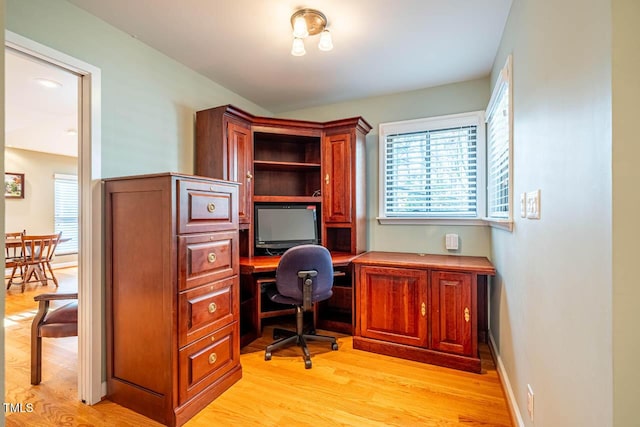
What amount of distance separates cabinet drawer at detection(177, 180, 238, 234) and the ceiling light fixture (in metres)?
1.09

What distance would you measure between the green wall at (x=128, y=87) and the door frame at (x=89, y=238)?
67 millimetres

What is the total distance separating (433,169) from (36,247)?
6228 mm

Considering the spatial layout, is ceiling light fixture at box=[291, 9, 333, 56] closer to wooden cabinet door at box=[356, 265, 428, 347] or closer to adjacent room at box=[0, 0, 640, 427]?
adjacent room at box=[0, 0, 640, 427]

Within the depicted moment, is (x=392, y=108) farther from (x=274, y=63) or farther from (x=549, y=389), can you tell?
(x=549, y=389)

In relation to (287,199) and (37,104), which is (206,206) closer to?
(287,199)

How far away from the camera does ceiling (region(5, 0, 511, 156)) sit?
183cm

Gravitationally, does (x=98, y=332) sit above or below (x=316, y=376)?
above

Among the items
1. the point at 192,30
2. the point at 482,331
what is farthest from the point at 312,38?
the point at 482,331

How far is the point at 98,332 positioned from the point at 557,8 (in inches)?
112

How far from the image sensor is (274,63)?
8.30 ft

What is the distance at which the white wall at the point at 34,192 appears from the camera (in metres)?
5.79

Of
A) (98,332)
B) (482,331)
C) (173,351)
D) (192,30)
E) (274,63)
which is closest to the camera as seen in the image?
(173,351)

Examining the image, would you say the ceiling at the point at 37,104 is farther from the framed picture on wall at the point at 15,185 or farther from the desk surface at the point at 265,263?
the desk surface at the point at 265,263

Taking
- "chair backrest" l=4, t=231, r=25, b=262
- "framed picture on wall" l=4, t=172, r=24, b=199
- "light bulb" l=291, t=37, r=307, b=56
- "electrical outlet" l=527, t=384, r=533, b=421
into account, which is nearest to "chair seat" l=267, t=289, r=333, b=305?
"electrical outlet" l=527, t=384, r=533, b=421
